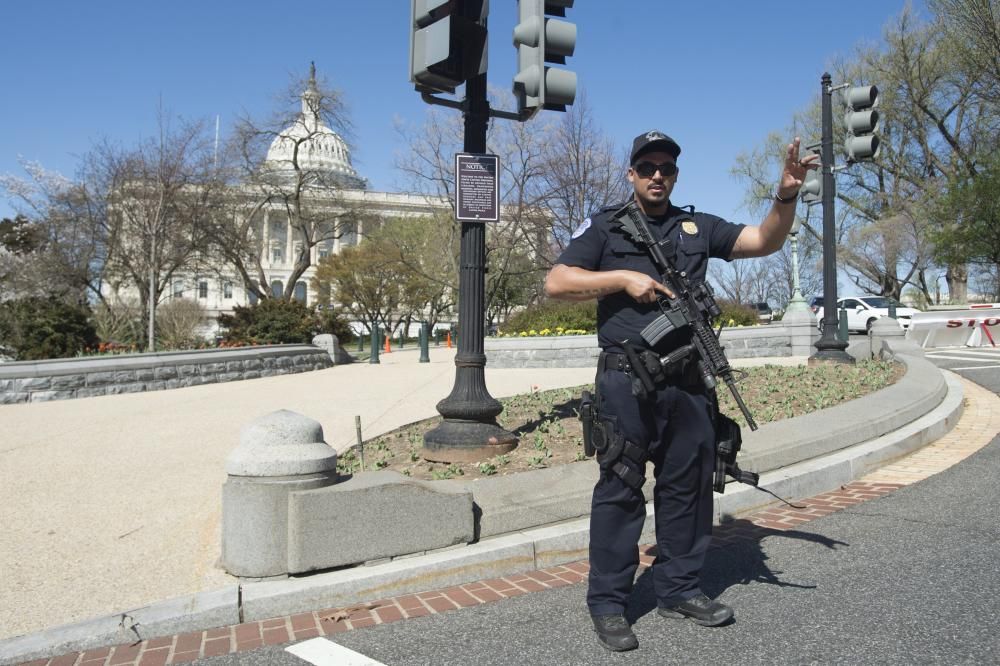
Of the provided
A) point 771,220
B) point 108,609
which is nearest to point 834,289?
point 771,220

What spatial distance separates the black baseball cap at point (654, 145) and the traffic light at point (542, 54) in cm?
230

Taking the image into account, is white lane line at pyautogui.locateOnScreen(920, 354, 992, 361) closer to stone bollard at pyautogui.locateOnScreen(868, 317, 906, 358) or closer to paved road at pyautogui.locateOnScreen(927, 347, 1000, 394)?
paved road at pyautogui.locateOnScreen(927, 347, 1000, 394)

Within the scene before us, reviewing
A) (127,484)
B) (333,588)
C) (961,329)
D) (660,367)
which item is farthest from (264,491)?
(961,329)

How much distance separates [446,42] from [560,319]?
13060 millimetres

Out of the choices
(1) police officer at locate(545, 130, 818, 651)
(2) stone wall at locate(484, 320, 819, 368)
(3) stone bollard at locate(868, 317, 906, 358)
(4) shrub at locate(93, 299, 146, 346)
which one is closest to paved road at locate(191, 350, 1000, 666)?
(1) police officer at locate(545, 130, 818, 651)

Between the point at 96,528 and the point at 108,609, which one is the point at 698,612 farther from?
the point at 96,528

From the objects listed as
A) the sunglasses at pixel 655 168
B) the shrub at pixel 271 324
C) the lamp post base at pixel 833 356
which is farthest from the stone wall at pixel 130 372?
the sunglasses at pixel 655 168

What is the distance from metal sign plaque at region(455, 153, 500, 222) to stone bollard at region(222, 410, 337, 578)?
239 cm

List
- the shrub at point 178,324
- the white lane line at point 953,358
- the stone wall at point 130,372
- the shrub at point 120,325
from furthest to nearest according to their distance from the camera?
the shrub at point 120,325, the shrub at point 178,324, the white lane line at point 953,358, the stone wall at point 130,372

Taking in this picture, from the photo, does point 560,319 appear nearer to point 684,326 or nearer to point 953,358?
point 953,358

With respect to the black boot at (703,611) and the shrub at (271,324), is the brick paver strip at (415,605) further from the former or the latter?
the shrub at (271,324)

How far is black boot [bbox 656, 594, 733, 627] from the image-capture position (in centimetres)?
312

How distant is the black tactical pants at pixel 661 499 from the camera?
123 inches

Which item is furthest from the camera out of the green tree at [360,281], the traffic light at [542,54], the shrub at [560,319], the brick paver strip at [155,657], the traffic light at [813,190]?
the green tree at [360,281]
